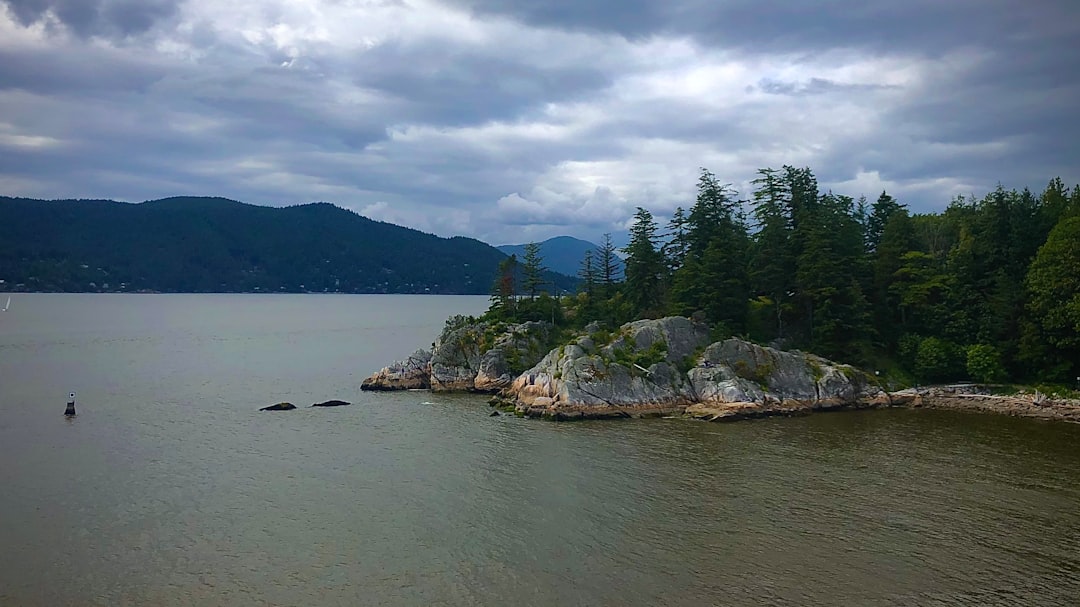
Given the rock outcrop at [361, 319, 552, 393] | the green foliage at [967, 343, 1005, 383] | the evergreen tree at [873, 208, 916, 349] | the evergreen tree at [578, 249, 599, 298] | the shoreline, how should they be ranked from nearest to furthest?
1. the shoreline
2. the green foliage at [967, 343, 1005, 383]
3. the rock outcrop at [361, 319, 552, 393]
4. the evergreen tree at [873, 208, 916, 349]
5. the evergreen tree at [578, 249, 599, 298]

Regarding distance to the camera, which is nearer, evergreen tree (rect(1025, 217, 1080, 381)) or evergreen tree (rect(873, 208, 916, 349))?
evergreen tree (rect(1025, 217, 1080, 381))

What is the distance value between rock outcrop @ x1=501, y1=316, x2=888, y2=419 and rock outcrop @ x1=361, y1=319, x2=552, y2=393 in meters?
5.62

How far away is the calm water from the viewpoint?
67.3ft

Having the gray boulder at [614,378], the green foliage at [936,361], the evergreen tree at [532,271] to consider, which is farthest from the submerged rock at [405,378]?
the green foliage at [936,361]

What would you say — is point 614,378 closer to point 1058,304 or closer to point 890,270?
point 890,270

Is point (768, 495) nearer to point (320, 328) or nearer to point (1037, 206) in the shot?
point (1037, 206)

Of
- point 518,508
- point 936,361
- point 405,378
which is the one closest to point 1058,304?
point 936,361

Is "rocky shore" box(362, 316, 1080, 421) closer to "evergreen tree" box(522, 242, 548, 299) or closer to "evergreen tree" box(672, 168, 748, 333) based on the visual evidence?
"evergreen tree" box(672, 168, 748, 333)

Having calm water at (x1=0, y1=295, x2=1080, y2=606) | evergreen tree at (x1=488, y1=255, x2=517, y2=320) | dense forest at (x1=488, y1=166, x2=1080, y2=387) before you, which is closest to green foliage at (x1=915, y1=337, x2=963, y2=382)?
dense forest at (x1=488, y1=166, x2=1080, y2=387)

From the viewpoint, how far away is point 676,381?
48188 millimetres

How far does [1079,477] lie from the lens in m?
30.9

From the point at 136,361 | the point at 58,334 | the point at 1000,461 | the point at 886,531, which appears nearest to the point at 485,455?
the point at 886,531

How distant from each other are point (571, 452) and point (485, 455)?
4.50 m

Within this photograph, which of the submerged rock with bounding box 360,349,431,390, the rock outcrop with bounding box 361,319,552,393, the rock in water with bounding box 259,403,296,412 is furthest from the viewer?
the submerged rock with bounding box 360,349,431,390
